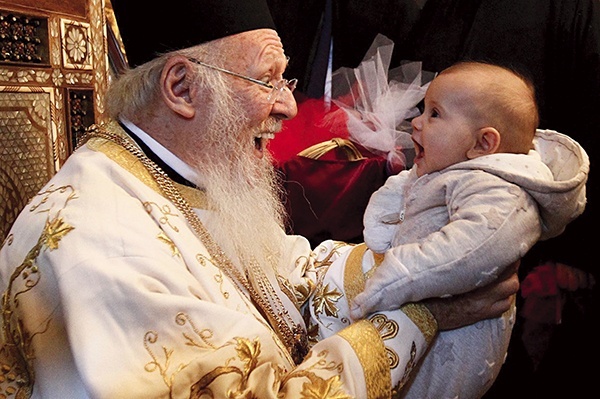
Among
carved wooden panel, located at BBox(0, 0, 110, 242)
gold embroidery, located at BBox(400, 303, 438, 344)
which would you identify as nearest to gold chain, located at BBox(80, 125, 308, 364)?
gold embroidery, located at BBox(400, 303, 438, 344)

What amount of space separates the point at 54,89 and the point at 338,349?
1.51 meters

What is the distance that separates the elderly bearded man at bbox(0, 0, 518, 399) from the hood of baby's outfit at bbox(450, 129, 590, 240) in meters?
0.21

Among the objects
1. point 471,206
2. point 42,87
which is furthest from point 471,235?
point 42,87

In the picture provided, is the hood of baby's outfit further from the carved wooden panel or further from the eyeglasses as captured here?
the carved wooden panel

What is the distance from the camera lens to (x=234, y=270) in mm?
1819

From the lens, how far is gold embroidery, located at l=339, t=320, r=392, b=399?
151 cm

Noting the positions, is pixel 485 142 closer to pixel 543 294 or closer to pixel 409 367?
pixel 409 367

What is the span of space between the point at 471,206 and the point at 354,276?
1.65ft

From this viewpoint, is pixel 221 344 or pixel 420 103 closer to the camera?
pixel 221 344

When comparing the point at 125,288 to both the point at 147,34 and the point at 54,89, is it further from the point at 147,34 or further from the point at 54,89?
the point at 54,89

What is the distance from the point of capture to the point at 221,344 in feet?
4.54

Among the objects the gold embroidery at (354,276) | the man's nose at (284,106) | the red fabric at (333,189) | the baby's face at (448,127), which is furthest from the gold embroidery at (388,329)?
the red fabric at (333,189)

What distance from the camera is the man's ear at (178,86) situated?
5.89 ft

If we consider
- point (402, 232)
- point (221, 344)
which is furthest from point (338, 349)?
point (402, 232)
